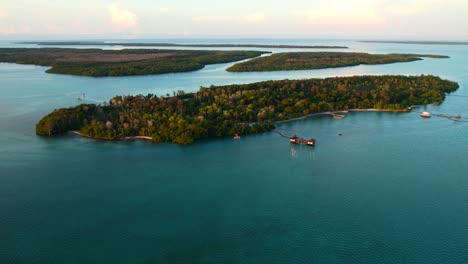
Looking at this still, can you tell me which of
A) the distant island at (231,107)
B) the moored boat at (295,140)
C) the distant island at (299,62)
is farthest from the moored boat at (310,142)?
the distant island at (299,62)

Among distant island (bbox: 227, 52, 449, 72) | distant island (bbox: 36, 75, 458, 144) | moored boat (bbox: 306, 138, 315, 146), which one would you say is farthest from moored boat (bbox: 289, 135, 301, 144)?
distant island (bbox: 227, 52, 449, 72)

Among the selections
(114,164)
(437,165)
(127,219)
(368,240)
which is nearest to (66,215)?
(127,219)

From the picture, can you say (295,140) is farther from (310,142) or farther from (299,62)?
(299,62)

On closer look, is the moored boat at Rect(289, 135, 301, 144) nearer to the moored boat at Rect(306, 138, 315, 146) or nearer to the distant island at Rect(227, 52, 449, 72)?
the moored boat at Rect(306, 138, 315, 146)

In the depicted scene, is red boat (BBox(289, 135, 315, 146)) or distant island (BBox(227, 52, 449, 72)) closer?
red boat (BBox(289, 135, 315, 146))

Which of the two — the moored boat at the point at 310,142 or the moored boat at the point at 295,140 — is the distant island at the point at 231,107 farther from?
the moored boat at the point at 310,142
